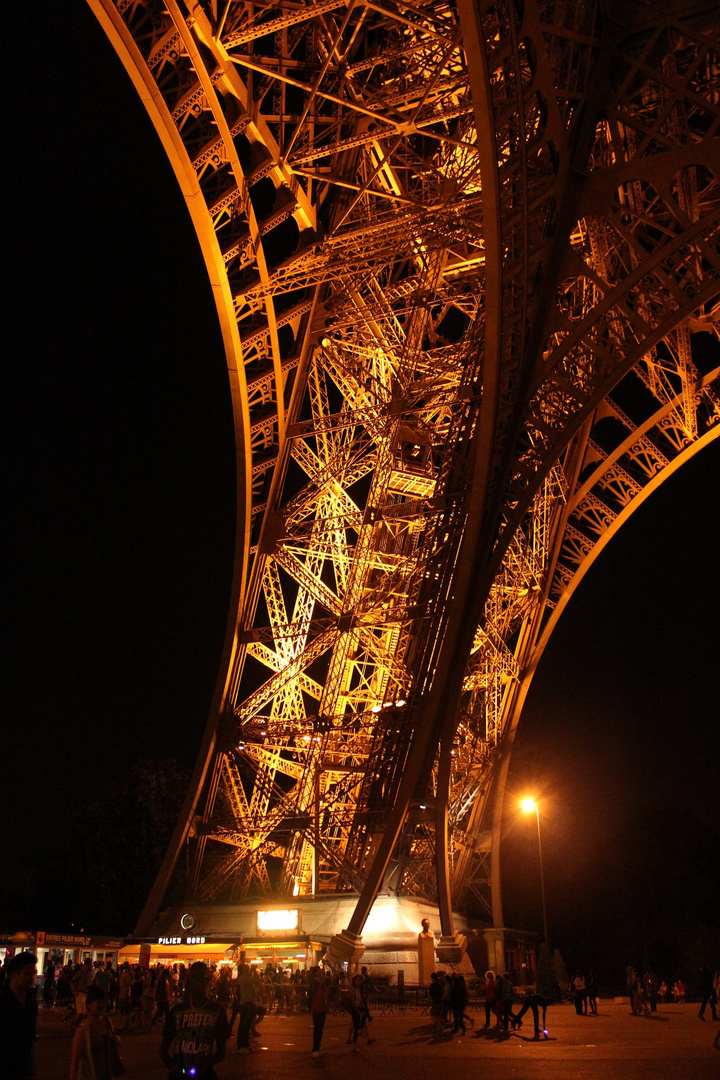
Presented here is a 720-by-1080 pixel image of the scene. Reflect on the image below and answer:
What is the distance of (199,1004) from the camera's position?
5.86 meters

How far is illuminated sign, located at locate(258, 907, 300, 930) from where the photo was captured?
24.3m

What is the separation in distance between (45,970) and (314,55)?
21.0m

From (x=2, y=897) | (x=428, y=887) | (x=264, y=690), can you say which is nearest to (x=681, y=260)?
(x=264, y=690)

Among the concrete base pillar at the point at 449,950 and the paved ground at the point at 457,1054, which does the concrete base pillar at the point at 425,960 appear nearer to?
the concrete base pillar at the point at 449,950

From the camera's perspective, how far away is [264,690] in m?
25.8

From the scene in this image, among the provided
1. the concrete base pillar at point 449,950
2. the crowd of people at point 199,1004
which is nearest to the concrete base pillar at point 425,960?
the concrete base pillar at point 449,950

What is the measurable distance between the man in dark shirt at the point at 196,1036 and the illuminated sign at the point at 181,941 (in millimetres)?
18683

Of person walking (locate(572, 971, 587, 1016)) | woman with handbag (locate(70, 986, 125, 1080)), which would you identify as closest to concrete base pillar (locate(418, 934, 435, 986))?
person walking (locate(572, 971, 587, 1016))

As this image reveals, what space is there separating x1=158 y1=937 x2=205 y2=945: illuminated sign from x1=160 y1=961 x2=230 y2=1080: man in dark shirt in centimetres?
1868

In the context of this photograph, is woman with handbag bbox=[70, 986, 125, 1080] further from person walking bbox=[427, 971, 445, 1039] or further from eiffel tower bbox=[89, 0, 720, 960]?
eiffel tower bbox=[89, 0, 720, 960]

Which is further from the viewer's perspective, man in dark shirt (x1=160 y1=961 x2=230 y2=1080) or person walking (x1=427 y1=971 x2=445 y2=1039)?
person walking (x1=427 y1=971 x2=445 y2=1039)

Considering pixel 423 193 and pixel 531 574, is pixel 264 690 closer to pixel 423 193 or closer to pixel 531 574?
pixel 531 574

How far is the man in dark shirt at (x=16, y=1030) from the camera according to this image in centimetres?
557

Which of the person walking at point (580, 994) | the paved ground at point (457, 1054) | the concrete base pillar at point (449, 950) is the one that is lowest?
the person walking at point (580, 994)
